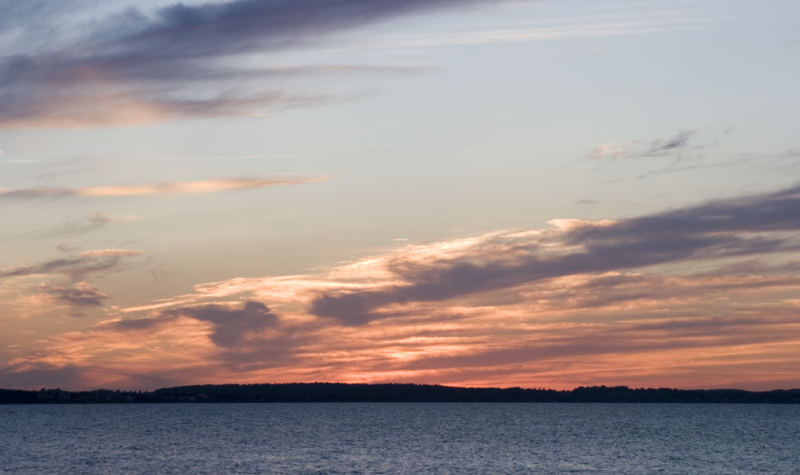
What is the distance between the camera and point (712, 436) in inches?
7372

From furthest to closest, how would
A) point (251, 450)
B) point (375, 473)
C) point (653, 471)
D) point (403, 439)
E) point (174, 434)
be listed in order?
point (174, 434), point (403, 439), point (251, 450), point (653, 471), point (375, 473)

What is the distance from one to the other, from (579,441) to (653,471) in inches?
2029

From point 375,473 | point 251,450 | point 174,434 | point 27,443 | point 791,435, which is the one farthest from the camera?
point 791,435

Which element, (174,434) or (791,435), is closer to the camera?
(174,434)

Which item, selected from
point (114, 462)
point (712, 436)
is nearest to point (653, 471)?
point (114, 462)

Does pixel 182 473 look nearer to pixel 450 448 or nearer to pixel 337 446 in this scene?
pixel 337 446

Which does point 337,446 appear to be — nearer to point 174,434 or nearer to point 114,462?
point 114,462


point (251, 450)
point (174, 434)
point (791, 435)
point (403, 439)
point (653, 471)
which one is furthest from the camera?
point (791, 435)

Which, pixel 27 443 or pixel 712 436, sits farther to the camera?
pixel 712 436

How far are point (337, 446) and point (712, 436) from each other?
88.1 meters

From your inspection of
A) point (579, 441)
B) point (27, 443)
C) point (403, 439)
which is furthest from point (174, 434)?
point (579, 441)

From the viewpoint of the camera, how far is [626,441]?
163500 millimetres

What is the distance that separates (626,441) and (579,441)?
9.52 m

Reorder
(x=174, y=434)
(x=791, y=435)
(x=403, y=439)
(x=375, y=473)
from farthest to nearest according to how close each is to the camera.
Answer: (x=791, y=435) → (x=174, y=434) → (x=403, y=439) → (x=375, y=473)
